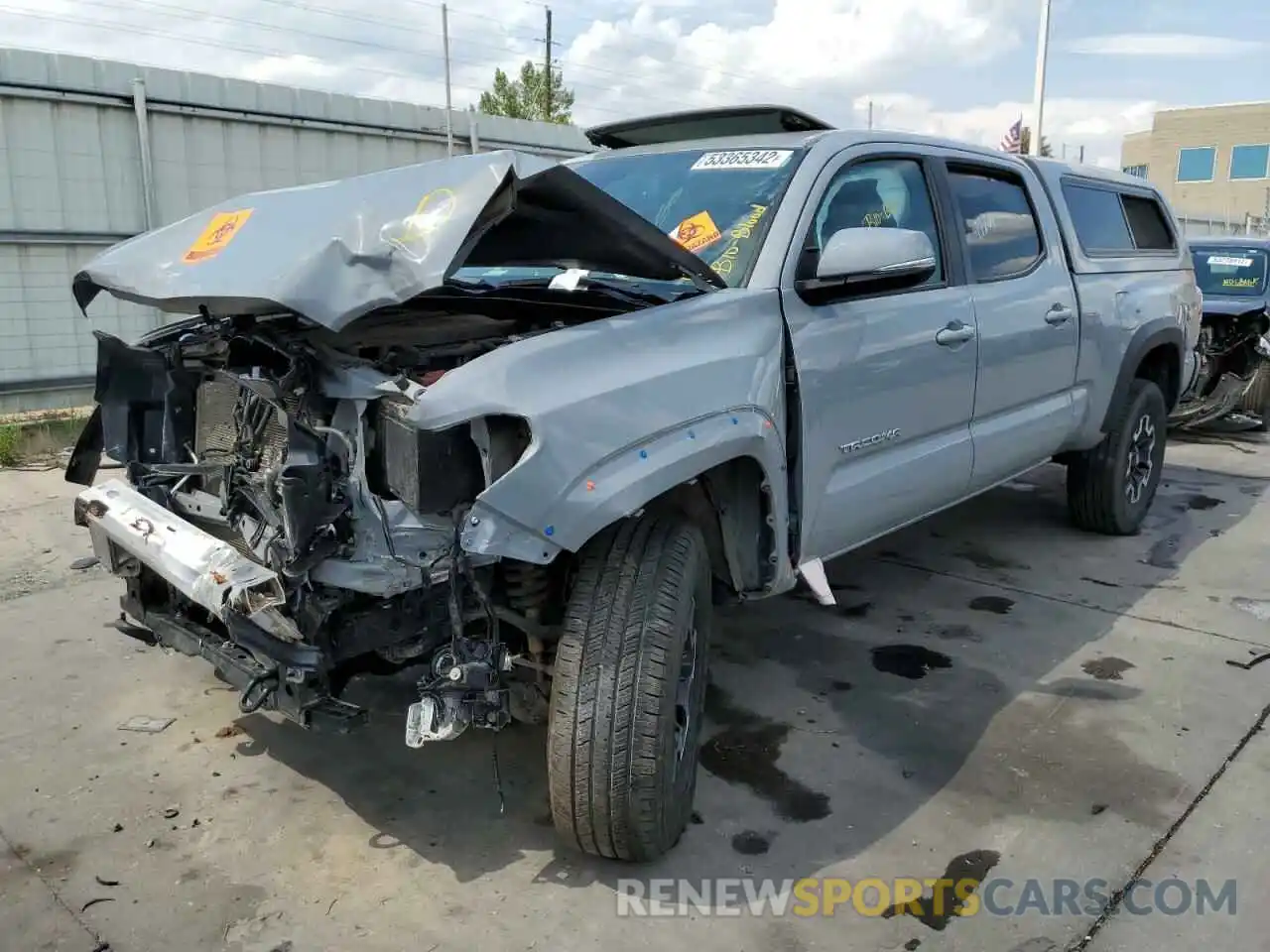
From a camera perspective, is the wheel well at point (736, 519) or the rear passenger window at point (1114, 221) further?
the rear passenger window at point (1114, 221)

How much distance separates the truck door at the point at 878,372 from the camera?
319cm

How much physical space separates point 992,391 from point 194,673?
11.0ft

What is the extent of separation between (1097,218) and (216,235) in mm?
4284

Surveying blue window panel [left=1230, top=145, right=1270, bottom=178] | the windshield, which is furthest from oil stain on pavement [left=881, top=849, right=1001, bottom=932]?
blue window panel [left=1230, top=145, right=1270, bottom=178]

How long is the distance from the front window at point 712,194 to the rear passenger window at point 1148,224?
3.04 m

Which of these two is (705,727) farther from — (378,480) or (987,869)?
(378,480)

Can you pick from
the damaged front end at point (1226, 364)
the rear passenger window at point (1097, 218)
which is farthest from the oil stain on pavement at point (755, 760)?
the damaged front end at point (1226, 364)

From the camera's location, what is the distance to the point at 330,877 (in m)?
2.69

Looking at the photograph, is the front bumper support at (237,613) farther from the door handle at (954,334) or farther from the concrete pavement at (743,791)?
the door handle at (954,334)

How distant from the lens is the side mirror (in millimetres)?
2996

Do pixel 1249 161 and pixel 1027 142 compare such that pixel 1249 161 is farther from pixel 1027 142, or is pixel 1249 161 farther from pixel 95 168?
pixel 95 168

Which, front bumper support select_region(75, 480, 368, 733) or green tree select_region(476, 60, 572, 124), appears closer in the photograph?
front bumper support select_region(75, 480, 368, 733)

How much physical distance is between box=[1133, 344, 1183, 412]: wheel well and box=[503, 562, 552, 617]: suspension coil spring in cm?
414

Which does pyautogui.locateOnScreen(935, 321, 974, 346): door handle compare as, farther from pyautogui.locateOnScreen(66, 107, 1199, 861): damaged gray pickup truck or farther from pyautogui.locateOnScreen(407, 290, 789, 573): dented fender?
pyautogui.locateOnScreen(407, 290, 789, 573): dented fender
